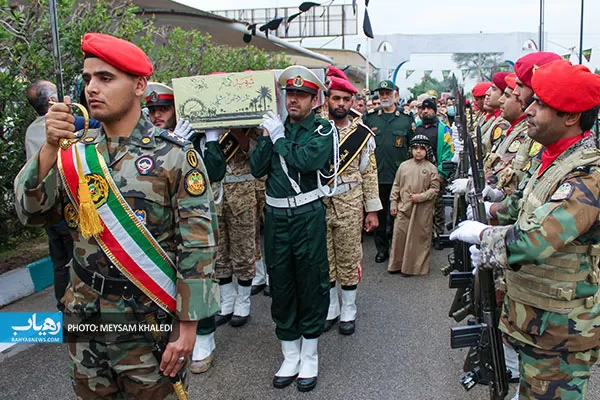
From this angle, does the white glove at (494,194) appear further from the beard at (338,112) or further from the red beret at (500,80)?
the red beret at (500,80)

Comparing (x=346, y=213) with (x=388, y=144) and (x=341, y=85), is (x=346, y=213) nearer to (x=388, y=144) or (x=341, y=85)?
(x=341, y=85)

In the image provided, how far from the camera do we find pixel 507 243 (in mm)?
2090

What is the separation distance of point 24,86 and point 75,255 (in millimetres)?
3827

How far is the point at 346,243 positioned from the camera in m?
4.32

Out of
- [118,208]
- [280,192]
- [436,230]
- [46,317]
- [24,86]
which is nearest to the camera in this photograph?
[118,208]

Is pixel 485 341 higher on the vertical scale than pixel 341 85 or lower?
lower

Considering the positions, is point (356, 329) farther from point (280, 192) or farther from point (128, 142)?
point (128, 142)

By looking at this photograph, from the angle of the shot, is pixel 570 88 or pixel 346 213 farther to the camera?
pixel 346 213

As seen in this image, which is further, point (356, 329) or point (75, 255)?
point (356, 329)

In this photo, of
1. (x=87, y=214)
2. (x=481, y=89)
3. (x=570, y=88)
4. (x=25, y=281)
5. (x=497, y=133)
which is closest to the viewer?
(x=87, y=214)

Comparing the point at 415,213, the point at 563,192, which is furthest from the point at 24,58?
the point at 563,192

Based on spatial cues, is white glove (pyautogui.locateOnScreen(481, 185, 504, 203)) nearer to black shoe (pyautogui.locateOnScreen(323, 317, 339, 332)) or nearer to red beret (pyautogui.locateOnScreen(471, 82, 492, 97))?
black shoe (pyautogui.locateOnScreen(323, 317, 339, 332))

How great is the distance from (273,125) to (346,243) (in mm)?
1519

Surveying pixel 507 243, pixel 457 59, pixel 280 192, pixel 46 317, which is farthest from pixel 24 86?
pixel 457 59
